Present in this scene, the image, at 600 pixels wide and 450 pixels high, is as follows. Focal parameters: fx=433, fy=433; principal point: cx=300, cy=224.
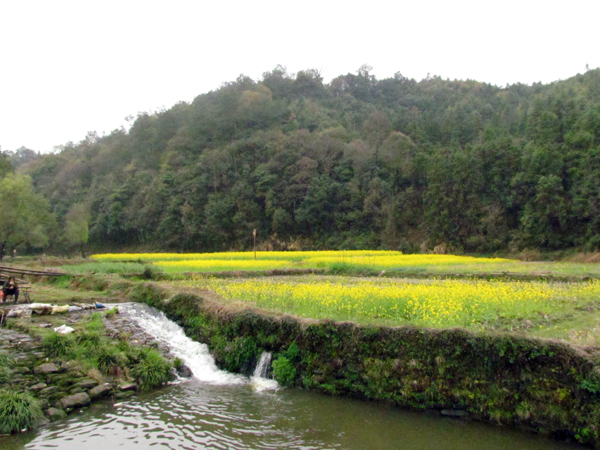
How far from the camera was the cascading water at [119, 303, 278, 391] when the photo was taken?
10.2 meters

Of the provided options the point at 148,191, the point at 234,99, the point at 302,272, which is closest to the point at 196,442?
the point at 302,272

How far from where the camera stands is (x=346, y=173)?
170 ft

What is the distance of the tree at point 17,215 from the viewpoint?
39.3 meters

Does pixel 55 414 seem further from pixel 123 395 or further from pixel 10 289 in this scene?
pixel 10 289

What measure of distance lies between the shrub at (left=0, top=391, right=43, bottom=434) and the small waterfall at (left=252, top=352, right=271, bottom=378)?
4421 millimetres

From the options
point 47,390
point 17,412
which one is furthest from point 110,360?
point 17,412

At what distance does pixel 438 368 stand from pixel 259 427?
11.0 feet

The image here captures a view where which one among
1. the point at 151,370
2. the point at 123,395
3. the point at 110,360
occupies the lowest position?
the point at 123,395

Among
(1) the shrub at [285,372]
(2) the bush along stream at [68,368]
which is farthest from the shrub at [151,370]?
(1) the shrub at [285,372]

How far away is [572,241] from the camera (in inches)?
1315

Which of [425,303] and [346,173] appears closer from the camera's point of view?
[425,303]

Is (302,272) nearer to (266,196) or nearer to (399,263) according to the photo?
(399,263)

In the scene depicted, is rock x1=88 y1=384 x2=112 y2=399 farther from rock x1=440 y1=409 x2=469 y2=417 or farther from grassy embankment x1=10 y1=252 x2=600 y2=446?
rock x1=440 y1=409 x2=469 y2=417

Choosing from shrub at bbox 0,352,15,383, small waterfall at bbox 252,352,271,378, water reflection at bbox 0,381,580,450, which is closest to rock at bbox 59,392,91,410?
water reflection at bbox 0,381,580,450
